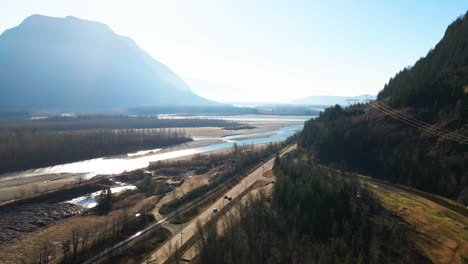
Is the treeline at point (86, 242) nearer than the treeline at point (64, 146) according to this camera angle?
Yes

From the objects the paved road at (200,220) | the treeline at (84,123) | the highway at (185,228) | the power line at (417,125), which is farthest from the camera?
the treeline at (84,123)

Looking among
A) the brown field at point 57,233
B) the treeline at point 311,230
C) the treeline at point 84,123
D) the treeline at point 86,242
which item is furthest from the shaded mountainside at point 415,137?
the treeline at point 84,123

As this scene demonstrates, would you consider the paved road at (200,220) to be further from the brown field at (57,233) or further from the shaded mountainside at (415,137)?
the shaded mountainside at (415,137)

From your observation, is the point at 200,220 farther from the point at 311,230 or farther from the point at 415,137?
the point at 415,137

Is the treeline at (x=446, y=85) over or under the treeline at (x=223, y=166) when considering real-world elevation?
over

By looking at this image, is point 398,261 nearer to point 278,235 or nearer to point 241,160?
point 278,235

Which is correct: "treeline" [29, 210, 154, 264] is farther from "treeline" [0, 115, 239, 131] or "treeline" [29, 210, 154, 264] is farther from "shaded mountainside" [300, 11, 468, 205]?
"treeline" [0, 115, 239, 131]
